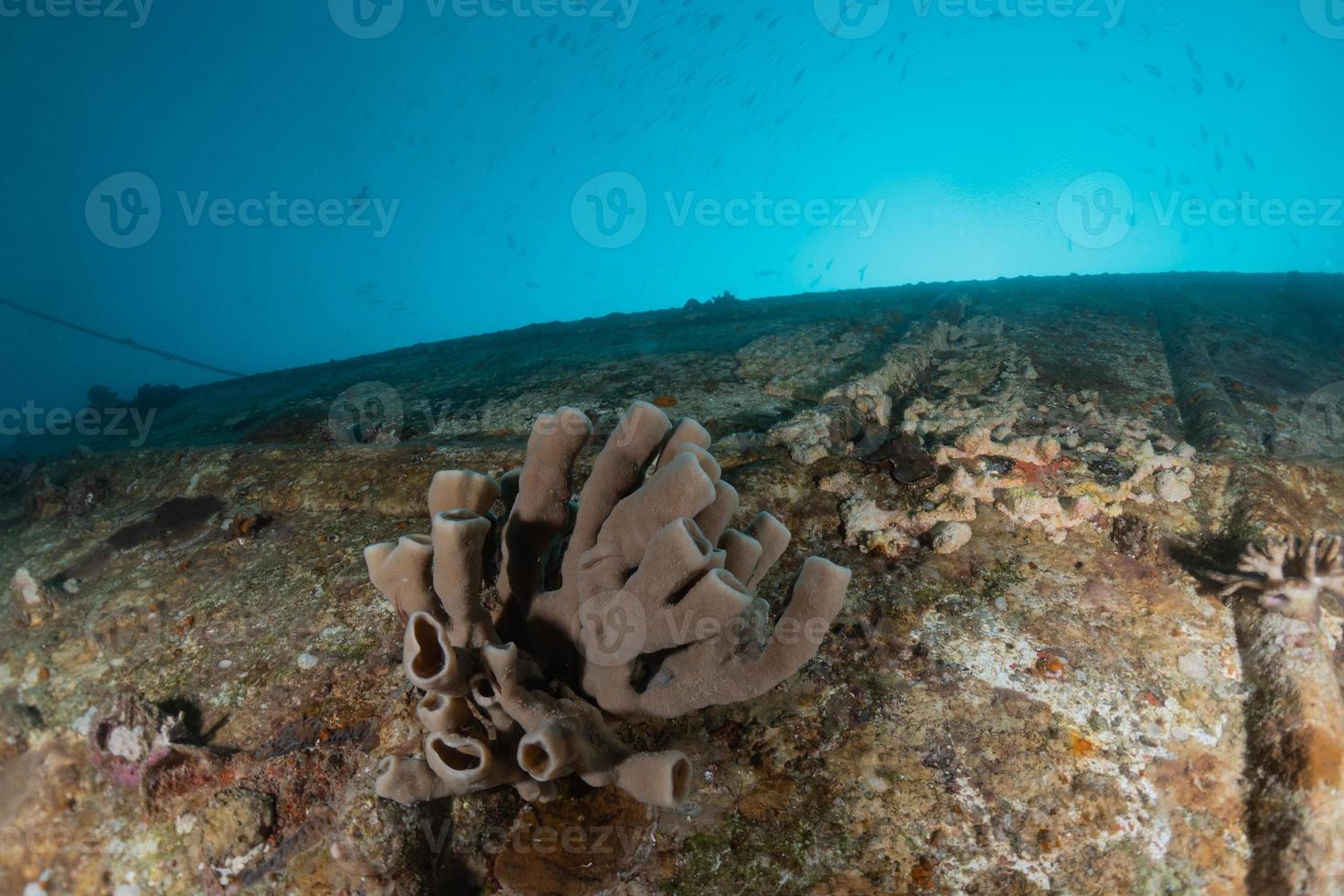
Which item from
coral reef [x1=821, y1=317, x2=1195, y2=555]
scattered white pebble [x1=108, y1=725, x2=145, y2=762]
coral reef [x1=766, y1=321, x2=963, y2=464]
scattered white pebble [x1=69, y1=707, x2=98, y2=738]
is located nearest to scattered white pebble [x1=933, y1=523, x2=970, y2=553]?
coral reef [x1=821, y1=317, x2=1195, y2=555]

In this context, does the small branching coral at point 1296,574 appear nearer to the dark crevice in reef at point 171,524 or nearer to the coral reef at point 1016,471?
the coral reef at point 1016,471

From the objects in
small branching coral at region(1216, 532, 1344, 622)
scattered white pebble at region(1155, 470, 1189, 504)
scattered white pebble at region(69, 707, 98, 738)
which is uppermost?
scattered white pebble at region(1155, 470, 1189, 504)

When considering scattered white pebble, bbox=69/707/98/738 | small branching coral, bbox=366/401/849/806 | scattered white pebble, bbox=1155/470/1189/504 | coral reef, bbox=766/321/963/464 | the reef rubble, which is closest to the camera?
small branching coral, bbox=366/401/849/806

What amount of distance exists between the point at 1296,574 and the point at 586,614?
268cm

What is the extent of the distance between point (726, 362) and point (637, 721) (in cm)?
420

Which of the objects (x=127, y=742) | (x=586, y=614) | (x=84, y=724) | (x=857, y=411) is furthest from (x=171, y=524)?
(x=857, y=411)

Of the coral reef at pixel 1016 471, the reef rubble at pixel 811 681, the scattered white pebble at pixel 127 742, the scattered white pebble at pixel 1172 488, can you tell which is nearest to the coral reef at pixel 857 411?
the reef rubble at pixel 811 681

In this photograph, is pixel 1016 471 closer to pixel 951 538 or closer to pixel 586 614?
pixel 951 538

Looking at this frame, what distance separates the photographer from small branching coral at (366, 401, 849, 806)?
5.16 ft

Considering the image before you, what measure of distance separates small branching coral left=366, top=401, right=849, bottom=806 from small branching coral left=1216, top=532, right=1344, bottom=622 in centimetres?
185

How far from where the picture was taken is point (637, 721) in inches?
77.7

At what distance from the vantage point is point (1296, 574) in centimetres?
229

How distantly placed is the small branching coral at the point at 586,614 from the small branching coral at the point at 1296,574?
185cm

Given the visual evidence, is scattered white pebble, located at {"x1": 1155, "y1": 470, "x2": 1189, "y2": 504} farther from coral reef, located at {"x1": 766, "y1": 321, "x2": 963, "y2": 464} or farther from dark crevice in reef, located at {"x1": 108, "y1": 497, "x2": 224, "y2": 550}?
dark crevice in reef, located at {"x1": 108, "y1": 497, "x2": 224, "y2": 550}
